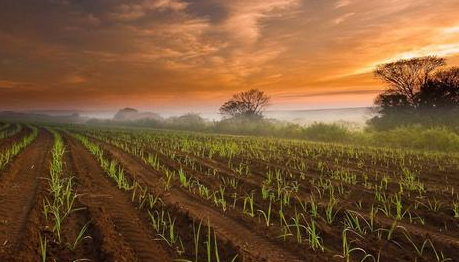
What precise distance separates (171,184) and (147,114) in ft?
361

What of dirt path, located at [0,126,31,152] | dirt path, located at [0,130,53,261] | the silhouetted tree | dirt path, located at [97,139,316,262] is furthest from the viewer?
the silhouetted tree

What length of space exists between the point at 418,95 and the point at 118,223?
29.1 m

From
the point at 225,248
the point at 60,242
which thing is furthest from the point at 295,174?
the point at 60,242

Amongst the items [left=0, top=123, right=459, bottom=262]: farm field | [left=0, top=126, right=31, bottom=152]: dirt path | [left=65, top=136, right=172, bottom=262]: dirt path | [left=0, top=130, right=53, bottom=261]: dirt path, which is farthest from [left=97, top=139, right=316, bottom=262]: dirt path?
[left=0, top=126, right=31, bottom=152]: dirt path

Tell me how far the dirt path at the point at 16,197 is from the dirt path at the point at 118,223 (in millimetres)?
917

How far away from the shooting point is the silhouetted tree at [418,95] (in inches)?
1070

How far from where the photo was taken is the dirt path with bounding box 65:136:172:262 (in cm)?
423

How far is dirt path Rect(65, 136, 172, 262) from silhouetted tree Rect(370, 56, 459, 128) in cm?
2540

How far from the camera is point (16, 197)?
676 centimetres

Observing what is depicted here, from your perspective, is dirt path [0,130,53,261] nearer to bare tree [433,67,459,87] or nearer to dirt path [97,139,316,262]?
dirt path [97,139,316,262]

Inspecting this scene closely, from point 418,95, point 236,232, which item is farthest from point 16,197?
point 418,95

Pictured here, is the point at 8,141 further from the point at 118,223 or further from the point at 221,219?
the point at 221,219

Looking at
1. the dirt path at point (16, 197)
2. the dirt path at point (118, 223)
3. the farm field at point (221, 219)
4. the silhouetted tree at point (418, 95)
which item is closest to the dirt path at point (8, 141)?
the dirt path at point (16, 197)

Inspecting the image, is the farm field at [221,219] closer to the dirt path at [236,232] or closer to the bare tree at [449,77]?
the dirt path at [236,232]
